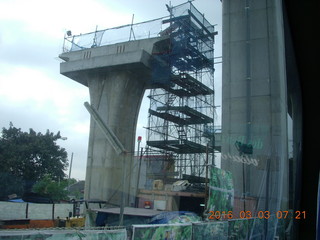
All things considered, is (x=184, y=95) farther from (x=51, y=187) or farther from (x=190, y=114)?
(x=51, y=187)

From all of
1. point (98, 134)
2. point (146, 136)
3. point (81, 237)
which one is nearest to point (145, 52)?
point (146, 136)

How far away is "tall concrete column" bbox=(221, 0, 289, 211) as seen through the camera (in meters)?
4.40

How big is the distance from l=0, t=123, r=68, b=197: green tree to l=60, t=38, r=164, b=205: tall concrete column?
3.03 feet

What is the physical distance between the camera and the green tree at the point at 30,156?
2.47 meters

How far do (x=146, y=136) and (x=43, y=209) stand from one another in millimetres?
2520

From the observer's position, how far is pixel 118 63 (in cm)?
451

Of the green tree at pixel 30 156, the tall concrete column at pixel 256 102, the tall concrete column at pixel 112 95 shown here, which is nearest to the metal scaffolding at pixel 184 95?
the tall concrete column at pixel 112 95

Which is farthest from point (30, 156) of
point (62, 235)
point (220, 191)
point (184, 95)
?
point (184, 95)

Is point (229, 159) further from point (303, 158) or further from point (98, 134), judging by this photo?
point (98, 134)

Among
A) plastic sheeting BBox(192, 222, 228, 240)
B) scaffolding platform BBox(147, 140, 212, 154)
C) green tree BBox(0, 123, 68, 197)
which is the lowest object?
plastic sheeting BBox(192, 222, 228, 240)

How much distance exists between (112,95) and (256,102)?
2.02 m
